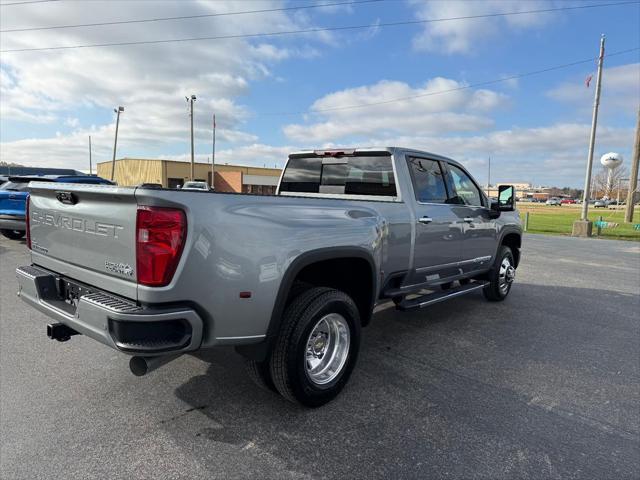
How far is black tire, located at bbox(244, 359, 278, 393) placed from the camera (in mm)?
2967

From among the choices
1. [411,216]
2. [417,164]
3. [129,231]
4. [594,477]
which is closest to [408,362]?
[411,216]

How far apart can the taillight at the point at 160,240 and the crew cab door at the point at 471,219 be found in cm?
341

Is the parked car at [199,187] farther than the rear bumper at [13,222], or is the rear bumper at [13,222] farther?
the rear bumper at [13,222]

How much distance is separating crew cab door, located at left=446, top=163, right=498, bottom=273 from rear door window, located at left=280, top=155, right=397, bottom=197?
998mm

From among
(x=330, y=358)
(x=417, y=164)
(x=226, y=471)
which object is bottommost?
(x=226, y=471)

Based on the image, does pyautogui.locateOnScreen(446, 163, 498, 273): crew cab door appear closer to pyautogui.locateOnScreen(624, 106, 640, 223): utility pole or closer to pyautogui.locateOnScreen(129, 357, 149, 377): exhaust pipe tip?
pyautogui.locateOnScreen(129, 357, 149, 377): exhaust pipe tip

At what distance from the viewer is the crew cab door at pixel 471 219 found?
5113 mm

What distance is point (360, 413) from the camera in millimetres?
3078

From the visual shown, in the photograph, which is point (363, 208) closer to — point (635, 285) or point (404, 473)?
point (404, 473)

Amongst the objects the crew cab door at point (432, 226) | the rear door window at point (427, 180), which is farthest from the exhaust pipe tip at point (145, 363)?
the rear door window at point (427, 180)

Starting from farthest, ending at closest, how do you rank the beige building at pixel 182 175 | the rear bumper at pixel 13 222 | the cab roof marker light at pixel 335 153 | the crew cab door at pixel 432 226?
the beige building at pixel 182 175
the rear bumper at pixel 13 222
the cab roof marker light at pixel 335 153
the crew cab door at pixel 432 226

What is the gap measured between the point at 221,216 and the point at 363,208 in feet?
4.77

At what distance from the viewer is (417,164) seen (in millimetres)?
4625

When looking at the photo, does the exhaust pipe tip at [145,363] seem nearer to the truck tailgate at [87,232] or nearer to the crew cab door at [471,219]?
the truck tailgate at [87,232]
